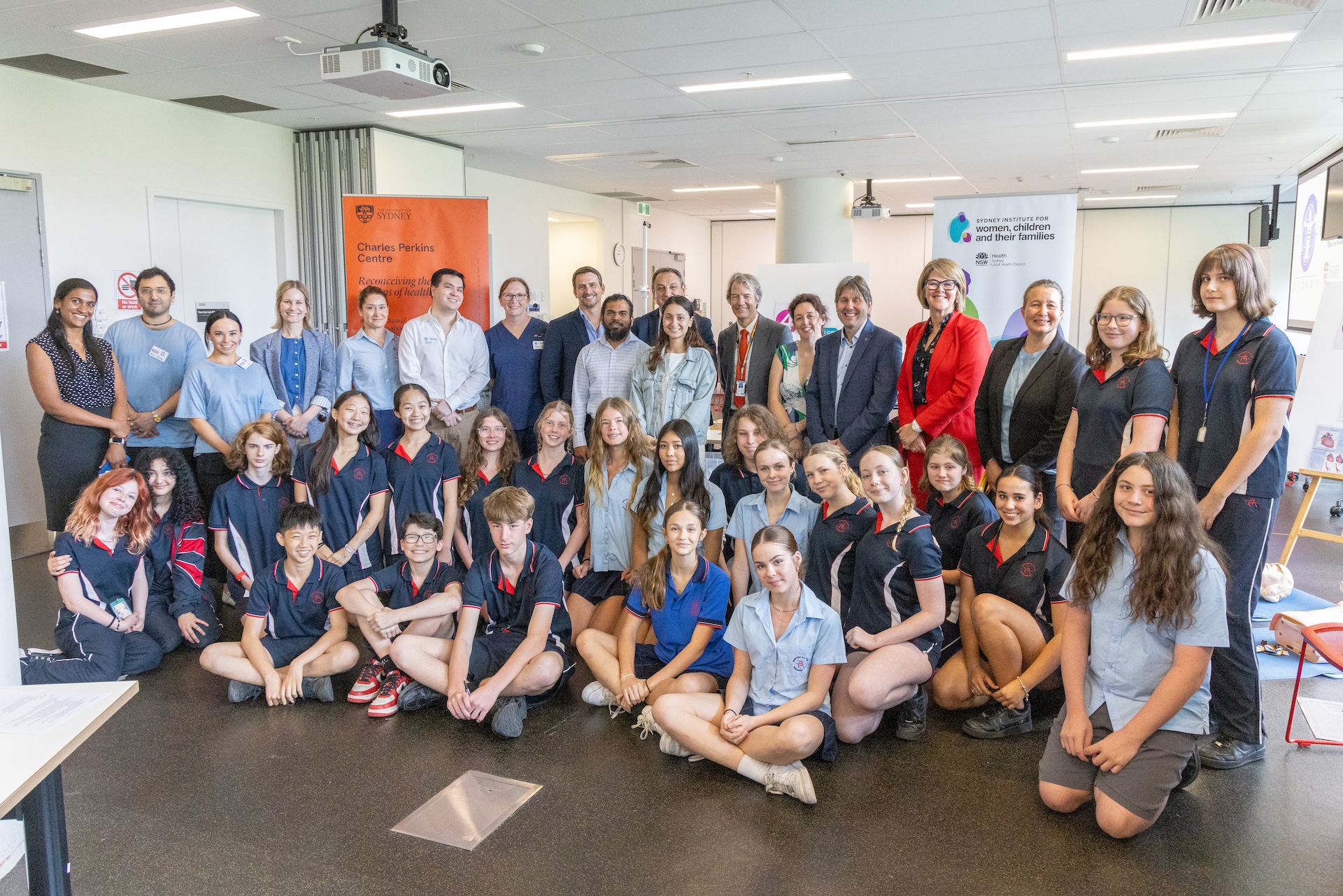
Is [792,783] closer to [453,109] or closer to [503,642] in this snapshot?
[503,642]

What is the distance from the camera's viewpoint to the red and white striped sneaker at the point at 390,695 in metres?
3.31

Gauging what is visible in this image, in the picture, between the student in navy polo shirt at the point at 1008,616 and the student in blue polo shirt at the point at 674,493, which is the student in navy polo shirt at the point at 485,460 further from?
the student in navy polo shirt at the point at 1008,616

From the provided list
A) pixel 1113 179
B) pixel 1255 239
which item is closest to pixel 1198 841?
pixel 1113 179

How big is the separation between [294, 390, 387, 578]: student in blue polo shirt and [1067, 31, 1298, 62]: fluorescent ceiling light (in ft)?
13.9

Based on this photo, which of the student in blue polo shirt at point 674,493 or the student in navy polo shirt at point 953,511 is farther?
the student in blue polo shirt at point 674,493

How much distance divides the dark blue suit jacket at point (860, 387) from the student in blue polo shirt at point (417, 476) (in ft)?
5.84

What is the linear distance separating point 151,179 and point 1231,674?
660 cm

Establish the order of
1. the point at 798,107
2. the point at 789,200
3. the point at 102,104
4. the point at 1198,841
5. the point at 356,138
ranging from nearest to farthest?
1. the point at 1198,841
2. the point at 102,104
3. the point at 798,107
4. the point at 356,138
5. the point at 789,200

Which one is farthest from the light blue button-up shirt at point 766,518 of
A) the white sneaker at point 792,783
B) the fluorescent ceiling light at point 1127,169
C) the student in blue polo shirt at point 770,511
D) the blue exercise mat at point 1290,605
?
the fluorescent ceiling light at point 1127,169

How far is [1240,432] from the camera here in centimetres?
272

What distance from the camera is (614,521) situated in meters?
3.84

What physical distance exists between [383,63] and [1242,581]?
3770mm

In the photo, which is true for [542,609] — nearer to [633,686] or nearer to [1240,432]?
[633,686]

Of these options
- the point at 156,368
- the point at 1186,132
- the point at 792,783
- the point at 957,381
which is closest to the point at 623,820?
the point at 792,783
